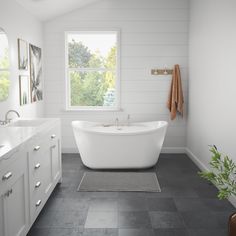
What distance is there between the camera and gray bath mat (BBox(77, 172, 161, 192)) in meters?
4.07

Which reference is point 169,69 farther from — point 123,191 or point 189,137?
point 123,191

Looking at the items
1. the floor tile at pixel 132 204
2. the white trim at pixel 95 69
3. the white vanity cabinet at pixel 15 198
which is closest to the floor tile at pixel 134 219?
the floor tile at pixel 132 204

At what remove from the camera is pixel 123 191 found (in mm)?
4000

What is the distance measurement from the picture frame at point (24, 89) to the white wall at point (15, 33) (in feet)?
0.21

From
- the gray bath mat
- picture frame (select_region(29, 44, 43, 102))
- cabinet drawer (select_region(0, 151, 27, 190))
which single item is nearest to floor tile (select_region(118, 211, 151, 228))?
the gray bath mat

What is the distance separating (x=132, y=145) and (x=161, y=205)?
1390mm

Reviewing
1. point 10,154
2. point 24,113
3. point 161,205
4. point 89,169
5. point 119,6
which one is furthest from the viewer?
point 119,6

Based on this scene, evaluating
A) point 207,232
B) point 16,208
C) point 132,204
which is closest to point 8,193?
point 16,208

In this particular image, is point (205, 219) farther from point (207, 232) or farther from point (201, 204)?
point (201, 204)

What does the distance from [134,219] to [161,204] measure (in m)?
0.50

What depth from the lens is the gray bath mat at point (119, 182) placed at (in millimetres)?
4070

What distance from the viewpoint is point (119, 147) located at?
15.8 feet

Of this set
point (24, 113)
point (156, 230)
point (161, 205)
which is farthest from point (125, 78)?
point (156, 230)

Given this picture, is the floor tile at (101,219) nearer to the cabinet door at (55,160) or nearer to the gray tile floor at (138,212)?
the gray tile floor at (138,212)
